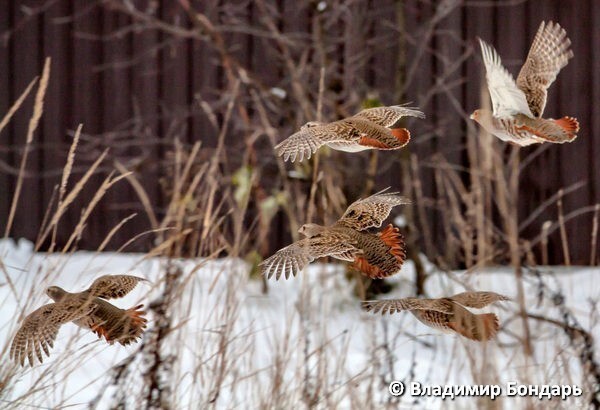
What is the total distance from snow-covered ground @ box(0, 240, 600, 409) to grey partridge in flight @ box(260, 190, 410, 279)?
64cm

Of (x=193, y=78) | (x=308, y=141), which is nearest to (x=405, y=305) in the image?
(x=308, y=141)

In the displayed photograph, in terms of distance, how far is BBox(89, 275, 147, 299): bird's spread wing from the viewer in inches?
24.0

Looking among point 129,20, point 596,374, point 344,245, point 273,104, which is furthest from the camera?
point 129,20

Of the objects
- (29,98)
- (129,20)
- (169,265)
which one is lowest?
(169,265)

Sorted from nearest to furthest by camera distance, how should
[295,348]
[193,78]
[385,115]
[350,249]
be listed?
1. [350,249]
2. [385,115]
3. [295,348]
4. [193,78]

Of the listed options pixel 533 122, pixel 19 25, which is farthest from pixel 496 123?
pixel 19 25

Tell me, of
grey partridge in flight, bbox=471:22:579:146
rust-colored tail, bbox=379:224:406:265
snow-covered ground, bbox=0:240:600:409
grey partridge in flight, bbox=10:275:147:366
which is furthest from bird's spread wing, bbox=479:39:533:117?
snow-covered ground, bbox=0:240:600:409

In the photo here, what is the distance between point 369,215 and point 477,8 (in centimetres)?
430

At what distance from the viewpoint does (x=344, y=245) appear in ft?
1.86

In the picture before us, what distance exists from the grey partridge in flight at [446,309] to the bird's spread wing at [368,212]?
0.06m

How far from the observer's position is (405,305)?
573mm

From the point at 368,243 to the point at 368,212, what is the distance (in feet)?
0.18

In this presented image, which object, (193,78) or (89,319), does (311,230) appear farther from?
(193,78)

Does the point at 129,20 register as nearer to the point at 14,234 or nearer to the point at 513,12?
the point at 14,234
